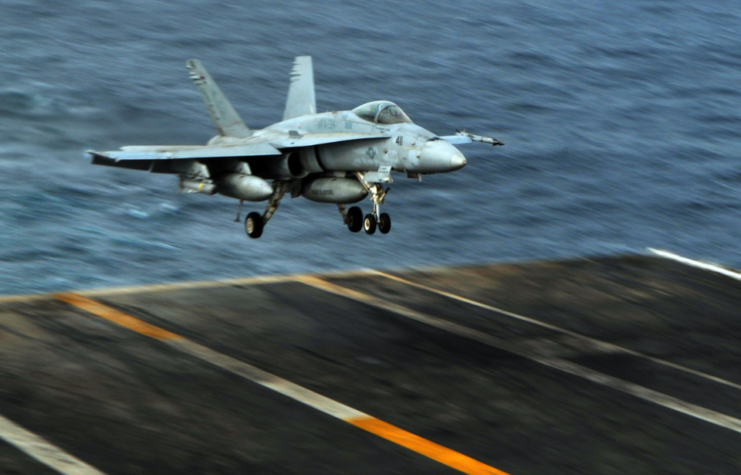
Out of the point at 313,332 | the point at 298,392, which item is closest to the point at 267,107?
the point at 313,332

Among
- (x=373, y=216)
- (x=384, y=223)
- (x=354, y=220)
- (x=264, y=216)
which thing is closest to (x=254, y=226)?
(x=264, y=216)

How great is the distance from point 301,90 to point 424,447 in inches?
613

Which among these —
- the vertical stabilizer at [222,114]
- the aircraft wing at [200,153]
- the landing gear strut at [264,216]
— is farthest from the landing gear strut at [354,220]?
the vertical stabilizer at [222,114]

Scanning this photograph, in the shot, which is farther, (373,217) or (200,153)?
(200,153)

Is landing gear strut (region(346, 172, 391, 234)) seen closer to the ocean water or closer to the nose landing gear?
the nose landing gear

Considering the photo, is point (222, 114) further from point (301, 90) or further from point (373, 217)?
point (373, 217)

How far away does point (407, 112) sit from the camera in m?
86.5

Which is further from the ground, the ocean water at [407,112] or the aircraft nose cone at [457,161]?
the aircraft nose cone at [457,161]

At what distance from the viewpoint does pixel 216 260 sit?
77.1 metres

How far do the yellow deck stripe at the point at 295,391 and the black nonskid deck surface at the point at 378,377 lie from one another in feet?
1.11

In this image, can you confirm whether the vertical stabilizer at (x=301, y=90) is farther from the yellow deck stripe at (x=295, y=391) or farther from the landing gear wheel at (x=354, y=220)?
the yellow deck stripe at (x=295, y=391)

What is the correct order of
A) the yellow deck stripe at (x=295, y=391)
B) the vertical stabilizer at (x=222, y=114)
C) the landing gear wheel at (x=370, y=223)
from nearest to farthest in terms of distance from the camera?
the yellow deck stripe at (x=295, y=391)
the landing gear wheel at (x=370, y=223)
the vertical stabilizer at (x=222, y=114)

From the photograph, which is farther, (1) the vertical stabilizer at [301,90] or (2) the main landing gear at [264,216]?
(1) the vertical stabilizer at [301,90]

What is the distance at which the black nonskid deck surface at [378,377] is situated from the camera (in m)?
23.3
